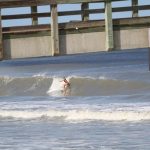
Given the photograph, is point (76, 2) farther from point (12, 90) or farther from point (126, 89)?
point (12, 90)

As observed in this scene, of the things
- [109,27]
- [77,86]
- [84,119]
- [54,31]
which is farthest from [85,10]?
[84,119]

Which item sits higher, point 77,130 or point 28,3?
point 28,3

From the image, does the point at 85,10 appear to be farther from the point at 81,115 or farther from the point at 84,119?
the point at 84,119

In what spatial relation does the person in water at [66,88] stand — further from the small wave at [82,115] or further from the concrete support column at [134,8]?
the small wave at [82,115]

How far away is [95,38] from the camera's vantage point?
22.7 metres

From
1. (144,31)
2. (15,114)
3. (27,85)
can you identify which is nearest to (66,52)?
(144,31)

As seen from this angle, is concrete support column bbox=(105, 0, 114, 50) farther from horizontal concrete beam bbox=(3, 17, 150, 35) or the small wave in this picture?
the small wave

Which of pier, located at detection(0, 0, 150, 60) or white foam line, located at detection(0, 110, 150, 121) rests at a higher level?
pier, located at detection(0, 0, 150, 60)

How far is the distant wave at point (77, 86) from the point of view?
25.6 m

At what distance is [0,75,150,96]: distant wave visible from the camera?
2559 centimetres

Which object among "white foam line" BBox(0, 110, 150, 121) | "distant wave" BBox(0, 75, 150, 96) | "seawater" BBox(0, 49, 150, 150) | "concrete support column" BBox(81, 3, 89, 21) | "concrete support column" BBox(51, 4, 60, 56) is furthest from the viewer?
"distant wave" BBox(0, 75, 150, 96)

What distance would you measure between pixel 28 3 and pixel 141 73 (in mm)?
7982

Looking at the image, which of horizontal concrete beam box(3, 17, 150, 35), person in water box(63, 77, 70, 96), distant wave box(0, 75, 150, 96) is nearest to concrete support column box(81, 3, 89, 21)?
horizontal concrete beam box(3, 17, 150, 35)

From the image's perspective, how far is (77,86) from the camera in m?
27.8
